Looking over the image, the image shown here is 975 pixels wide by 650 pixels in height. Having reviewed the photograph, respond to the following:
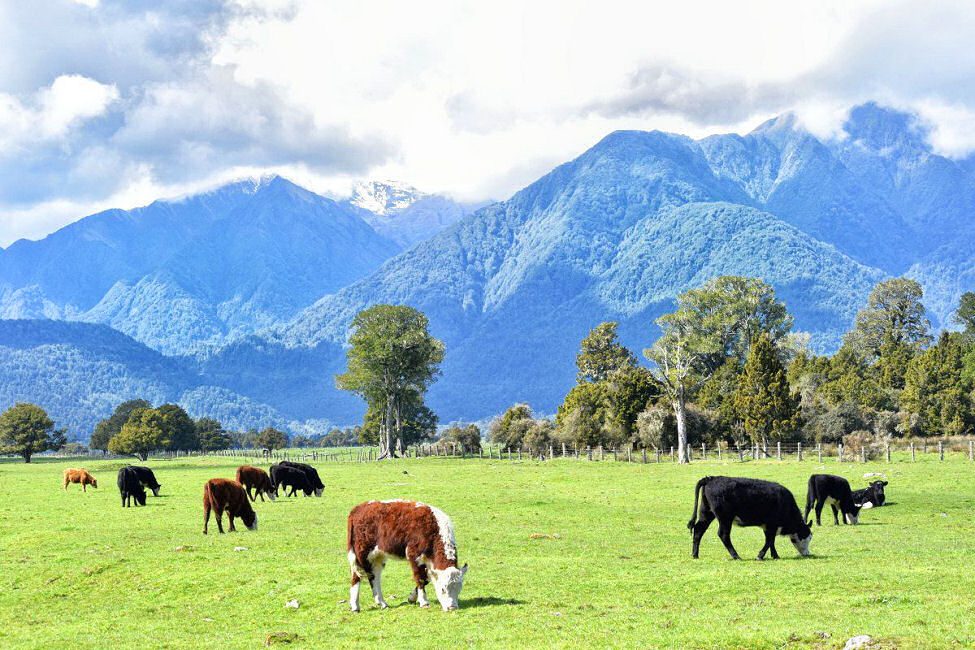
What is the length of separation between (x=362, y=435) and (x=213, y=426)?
168 ft

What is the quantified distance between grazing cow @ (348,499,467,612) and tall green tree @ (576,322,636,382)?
97.4 metres

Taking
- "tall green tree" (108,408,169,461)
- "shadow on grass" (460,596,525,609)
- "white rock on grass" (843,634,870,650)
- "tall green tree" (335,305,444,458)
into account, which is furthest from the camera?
"tall green tree" (108,408,169,461)

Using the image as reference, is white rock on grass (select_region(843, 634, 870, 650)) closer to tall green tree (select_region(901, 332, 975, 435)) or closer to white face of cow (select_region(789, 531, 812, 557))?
white face of cow (select_region(789, 531, 812, 557))

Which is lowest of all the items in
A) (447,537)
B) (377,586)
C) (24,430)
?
(377,586)

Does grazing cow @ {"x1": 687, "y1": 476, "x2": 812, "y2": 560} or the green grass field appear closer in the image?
the green grass field

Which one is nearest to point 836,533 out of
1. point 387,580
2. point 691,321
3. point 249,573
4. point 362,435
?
point 387,580

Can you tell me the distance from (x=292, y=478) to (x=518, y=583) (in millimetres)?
Answer: 27623

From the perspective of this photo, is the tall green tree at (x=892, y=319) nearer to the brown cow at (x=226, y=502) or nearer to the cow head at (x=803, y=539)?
the cow head at (x=803, y=539)

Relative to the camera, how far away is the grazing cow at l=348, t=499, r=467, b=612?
15.8 meters

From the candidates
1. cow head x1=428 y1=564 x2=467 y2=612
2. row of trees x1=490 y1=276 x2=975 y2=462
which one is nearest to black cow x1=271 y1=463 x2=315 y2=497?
cow head x1=428 y1=564 x2=467 y2=612

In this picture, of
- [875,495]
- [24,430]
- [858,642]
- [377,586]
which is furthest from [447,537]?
[24,430]

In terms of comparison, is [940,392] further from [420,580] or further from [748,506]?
[420,580]

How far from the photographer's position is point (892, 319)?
395 feet

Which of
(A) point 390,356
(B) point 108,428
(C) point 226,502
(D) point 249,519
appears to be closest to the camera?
(C) point 226,502
